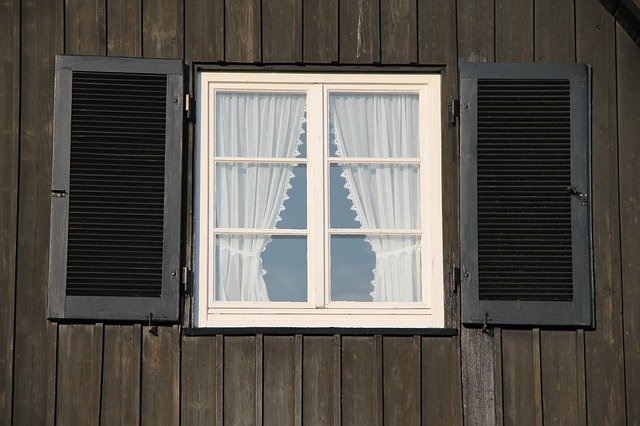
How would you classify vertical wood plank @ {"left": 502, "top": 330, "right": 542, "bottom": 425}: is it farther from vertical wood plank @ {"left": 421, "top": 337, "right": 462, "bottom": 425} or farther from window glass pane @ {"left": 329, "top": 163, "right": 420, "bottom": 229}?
window glass pane @ {"left": 329, "top": 163, "right": 420, "bottom": 229}

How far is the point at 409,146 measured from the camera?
766cm

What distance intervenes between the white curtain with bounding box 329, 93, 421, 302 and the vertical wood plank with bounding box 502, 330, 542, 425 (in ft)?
1.75

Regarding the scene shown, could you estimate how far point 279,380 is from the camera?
7.30 metres

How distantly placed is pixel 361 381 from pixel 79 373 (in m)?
1.39

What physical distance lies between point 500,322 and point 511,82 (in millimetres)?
1243

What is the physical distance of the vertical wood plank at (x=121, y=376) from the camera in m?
7.24

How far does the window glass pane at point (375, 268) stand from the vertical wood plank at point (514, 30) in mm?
1078

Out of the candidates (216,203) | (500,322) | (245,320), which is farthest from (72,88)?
(500,322)

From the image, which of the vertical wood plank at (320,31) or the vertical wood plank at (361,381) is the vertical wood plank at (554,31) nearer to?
the vertical wood plank at (320,31)

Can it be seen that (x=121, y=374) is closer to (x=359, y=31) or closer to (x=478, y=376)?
(x=478, y=376)

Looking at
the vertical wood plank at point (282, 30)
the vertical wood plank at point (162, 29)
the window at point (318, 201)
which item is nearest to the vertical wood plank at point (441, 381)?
the window at point (318, 201)

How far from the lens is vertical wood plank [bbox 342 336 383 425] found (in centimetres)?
730

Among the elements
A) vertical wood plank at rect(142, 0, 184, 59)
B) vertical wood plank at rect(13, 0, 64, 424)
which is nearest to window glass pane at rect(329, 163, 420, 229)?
vertical wood plank at rect(142, 0, 184, 59)

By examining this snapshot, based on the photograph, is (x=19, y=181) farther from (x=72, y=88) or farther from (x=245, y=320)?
(x=245, y=320)
